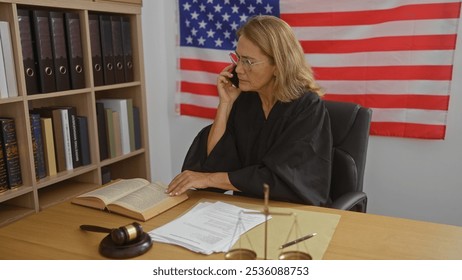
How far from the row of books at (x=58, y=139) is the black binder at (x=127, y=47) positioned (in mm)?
451

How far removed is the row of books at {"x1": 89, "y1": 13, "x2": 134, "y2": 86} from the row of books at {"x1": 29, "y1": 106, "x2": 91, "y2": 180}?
279 millimetres

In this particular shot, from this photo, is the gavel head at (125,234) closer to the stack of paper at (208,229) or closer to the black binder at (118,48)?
the stack of paper at (208,229)

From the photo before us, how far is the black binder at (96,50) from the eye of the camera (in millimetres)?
2496

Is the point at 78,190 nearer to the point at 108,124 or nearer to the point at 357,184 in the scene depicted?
the point at 108,124

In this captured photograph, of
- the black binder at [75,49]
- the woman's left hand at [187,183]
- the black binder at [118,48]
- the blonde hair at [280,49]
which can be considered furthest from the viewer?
the black binder at [118,48]

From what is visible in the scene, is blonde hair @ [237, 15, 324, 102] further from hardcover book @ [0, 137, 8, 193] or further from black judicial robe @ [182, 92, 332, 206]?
hardcover book @ [0, 137, 8, 193]

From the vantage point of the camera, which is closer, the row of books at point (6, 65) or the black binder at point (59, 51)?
the row of books at point (6, 65)

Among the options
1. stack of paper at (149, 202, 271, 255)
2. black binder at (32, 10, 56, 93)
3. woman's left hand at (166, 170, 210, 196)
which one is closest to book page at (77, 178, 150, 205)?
woman's left hand at (166, 170, 210, 196)

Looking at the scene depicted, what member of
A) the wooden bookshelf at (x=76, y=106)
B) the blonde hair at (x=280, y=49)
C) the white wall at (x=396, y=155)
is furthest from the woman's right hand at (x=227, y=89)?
the white wall at (x=396, y=155)

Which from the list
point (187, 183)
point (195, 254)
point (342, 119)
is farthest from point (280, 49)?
point (195, 254)

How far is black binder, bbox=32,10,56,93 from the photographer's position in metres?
2.18

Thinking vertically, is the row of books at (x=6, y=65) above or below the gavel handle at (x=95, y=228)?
above
